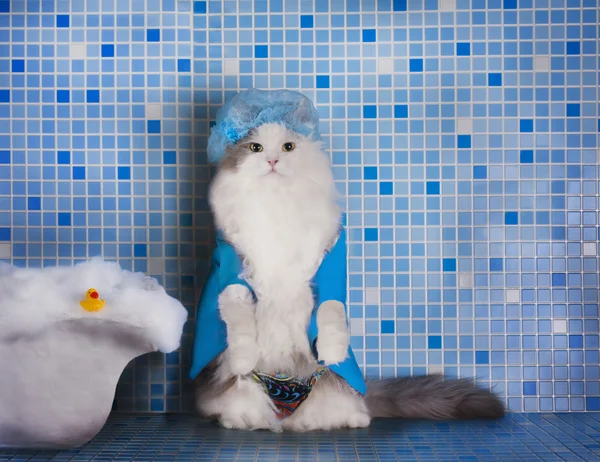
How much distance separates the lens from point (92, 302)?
1.30 meters

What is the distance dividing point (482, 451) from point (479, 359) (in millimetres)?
389

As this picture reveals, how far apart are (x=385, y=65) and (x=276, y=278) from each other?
639 mm

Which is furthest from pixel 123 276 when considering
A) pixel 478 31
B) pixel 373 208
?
pixel 478 31

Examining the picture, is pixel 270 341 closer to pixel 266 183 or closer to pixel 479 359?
pixel 266 183

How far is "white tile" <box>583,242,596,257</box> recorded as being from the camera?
1657mm

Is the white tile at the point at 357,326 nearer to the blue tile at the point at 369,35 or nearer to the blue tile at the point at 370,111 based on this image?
the blue tile at the point at 370,111

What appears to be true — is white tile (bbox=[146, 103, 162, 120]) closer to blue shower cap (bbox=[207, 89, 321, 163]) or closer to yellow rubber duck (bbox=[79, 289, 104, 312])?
blue shower cap (bbox=[207, 89, 321, 163])

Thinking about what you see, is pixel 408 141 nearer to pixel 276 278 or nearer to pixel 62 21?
pixel 276 278

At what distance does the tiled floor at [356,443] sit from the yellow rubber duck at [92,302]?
0.95 ft

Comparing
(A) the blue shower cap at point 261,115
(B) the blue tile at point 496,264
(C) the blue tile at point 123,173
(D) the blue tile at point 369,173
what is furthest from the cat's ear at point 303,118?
(B) the blue tile at point 496,264

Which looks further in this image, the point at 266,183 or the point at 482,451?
the point at 266,183

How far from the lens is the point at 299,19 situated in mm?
1651

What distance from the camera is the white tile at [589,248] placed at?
1657 mm

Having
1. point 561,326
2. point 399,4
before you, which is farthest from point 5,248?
point 561,326
